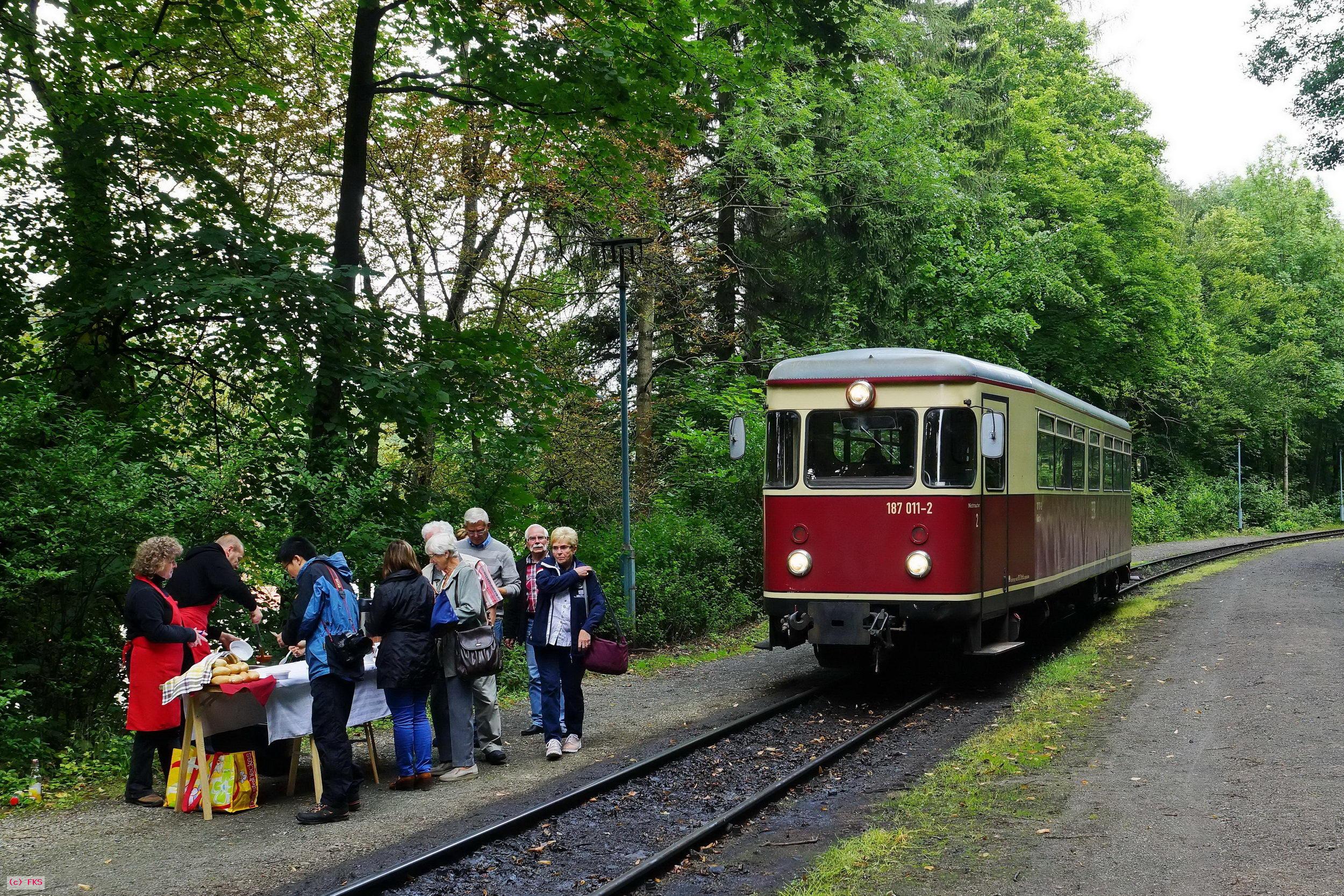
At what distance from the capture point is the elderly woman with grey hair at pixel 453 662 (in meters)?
8.32

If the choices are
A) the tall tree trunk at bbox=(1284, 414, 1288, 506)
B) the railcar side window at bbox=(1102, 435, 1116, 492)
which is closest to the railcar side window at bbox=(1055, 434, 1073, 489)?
the railcar side window at bbox=(1102, 435, 1116, 492)

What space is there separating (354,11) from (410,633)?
392 inches

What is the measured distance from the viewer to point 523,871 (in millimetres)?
6320

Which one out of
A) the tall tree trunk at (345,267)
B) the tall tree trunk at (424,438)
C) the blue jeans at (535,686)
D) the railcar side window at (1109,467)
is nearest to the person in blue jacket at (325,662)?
the blue jeans at (535,686)

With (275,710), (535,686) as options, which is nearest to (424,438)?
(535,686)

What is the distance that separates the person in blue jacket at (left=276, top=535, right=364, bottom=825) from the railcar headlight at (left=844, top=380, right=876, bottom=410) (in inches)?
210

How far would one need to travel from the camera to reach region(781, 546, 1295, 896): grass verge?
20.0ft

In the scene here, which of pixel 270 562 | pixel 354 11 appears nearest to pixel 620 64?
pixel 354 11

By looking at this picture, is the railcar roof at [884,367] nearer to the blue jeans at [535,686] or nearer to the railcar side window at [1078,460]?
the railcar side window at [1078,460]

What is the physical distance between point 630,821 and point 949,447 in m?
5.18

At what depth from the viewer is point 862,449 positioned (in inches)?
442

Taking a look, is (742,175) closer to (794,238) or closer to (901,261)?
(794,238)

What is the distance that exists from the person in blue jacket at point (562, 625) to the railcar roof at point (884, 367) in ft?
10.5

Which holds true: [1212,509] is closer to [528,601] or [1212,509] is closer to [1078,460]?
[1078,460]
